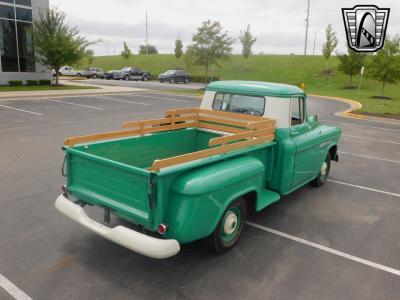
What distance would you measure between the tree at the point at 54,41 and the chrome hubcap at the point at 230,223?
2329 cm

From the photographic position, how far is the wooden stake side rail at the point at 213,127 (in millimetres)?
4242

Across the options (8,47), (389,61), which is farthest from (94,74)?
(389,61)

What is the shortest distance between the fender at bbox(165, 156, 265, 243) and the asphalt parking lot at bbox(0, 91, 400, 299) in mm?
586

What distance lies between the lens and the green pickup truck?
11.7 feet

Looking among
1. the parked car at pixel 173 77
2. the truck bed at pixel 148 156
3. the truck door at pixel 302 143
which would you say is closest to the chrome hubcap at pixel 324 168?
the truck door at pixel 302 143

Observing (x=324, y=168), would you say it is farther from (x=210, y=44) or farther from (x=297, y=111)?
(x=210, y=44)

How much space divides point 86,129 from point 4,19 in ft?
55.0

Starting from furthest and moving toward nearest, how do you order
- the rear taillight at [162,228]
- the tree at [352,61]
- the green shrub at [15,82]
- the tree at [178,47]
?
the tree at [178,47] < the tree at [352,61] < the green shrub at [15,82] < the rear taillight at [162,228]

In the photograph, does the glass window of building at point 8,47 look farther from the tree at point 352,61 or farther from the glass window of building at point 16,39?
the tree at point 352,61

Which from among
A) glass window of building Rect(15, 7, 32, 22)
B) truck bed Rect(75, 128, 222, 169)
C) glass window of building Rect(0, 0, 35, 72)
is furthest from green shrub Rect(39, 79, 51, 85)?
truck bed Rect(75, 128, 222, 169)

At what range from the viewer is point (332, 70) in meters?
43.7

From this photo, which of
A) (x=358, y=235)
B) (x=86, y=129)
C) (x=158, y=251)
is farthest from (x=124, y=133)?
(x=86, y=129)

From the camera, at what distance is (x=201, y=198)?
361 centimetres

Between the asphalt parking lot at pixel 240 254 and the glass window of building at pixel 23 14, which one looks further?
the glass window of building at pixel 23 14
